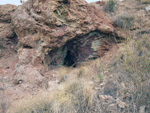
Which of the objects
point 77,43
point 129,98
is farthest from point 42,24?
point 129,98

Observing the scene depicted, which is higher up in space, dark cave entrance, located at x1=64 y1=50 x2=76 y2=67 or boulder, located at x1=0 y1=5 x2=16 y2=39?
boulder, located at x1=0 y1=5 x2=16 y2=39

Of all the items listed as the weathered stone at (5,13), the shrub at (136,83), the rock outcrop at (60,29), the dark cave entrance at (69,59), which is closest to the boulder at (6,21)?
the weathered stone at (5,13)

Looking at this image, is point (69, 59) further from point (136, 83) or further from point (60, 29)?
point (136, 83)

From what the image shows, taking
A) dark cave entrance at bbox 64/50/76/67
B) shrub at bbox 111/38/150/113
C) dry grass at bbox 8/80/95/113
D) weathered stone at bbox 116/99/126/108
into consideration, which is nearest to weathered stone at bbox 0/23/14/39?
dark cave entrance at bbox 64/50/76/67

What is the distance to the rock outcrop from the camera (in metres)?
5.41

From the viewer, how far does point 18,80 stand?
15.0 feet

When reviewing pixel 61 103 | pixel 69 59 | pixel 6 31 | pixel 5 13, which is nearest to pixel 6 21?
pixel 5 13

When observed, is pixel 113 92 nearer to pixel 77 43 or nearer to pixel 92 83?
Answer: pixel 92 83

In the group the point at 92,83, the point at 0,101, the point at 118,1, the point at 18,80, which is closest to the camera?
the point at 0,101

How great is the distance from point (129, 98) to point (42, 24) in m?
4.01

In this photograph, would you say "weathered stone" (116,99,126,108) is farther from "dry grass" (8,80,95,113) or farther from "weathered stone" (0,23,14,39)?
"weathered stone" (0,23,14,39)

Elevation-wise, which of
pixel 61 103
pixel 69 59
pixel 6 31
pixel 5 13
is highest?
pixel 5 13

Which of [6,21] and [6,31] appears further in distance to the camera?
[6,21]

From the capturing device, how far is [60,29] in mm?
5617
